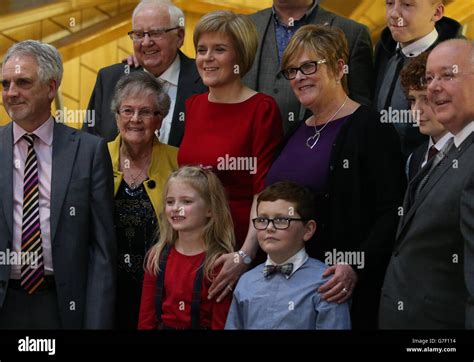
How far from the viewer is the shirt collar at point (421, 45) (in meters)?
4.52

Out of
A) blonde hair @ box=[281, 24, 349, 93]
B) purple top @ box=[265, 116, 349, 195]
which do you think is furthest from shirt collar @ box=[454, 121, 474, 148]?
blonde hair @ box=[281, 24, 349, 93]

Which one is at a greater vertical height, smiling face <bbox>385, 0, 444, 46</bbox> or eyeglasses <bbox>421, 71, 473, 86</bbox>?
smiling face <bbox>385, 0, 444, 46</bbox>

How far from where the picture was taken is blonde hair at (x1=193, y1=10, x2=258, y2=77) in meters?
4.44

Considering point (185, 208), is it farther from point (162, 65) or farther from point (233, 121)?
point (162, 65)

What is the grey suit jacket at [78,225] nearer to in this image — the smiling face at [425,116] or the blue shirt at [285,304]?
the blue shirt at [285,304]

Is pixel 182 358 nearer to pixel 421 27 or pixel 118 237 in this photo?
pixel 118 237

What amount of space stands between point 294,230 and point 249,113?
0.53m

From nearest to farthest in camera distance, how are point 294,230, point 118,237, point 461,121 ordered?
point 461,121
point 294,230
point 118,237

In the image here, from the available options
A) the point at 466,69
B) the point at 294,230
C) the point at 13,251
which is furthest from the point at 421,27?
the point at 13,251

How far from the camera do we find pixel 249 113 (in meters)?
4.40

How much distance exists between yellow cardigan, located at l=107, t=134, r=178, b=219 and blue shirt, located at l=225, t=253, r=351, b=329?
0.51 meters

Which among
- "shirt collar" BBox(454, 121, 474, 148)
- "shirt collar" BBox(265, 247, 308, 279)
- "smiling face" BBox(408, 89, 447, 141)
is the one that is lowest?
"shirt collar" BBox(265, 247, 308, 279)

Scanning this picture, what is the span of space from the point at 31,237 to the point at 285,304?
38.0 inches

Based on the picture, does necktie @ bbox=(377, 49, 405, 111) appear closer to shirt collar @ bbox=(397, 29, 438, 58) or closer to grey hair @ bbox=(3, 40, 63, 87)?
shirt collar @ bbox=(397, 29, 438, 58)
